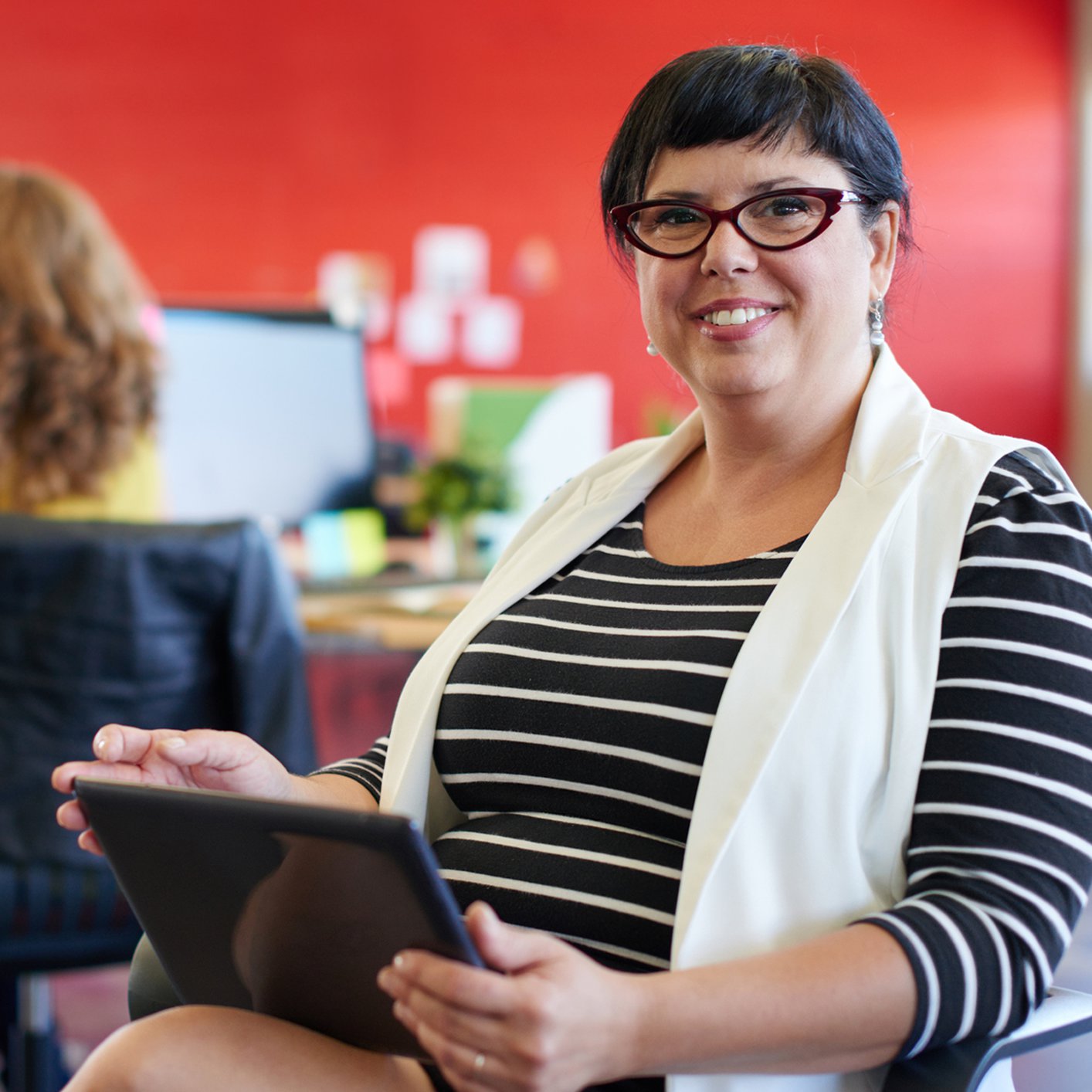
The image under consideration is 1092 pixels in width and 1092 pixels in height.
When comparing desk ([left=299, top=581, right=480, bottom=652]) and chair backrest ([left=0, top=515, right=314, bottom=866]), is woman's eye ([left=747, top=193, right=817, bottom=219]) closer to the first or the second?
chair backrest ([left=0, top=515, right=314, bottom=866])

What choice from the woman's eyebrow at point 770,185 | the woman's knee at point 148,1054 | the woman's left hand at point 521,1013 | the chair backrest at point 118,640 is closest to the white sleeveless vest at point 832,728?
the woman's left hand at point 521,1013

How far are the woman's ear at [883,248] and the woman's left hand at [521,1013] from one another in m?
0.71

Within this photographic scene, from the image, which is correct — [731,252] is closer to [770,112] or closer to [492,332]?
[770,112]

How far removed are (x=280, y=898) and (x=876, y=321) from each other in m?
0.77

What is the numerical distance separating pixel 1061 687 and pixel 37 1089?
68.0 inches

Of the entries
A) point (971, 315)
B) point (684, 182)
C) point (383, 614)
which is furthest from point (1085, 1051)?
point (971, 315)

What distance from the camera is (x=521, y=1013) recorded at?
2.74ft

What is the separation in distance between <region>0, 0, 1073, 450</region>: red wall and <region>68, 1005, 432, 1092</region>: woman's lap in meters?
4.94

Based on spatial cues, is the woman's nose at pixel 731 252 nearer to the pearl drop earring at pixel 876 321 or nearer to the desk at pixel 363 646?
the pearl drop earring at pixel 876 321

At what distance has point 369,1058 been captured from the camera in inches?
41.7

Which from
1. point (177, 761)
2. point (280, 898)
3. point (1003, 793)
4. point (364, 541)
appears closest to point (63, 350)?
point (364, 541)

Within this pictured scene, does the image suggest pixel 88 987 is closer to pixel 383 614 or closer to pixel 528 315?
pixel 383 614

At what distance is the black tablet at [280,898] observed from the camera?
2.83 ft

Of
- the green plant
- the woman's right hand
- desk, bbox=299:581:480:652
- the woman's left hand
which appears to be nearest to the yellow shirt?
desk, bbox=299:581:480:652
